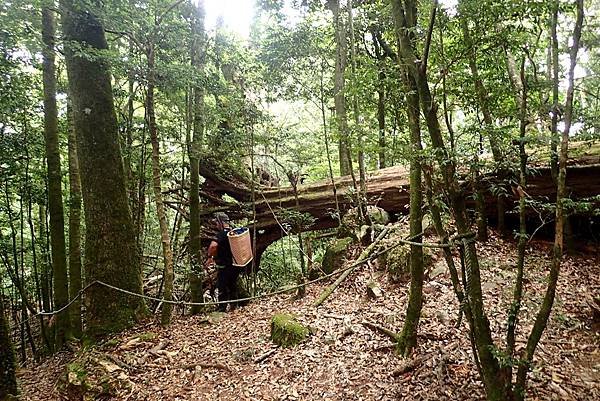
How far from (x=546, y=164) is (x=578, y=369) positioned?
11.0 feet

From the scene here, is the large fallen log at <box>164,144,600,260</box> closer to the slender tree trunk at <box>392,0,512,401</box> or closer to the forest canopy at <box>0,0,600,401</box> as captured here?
the forest canopy at <box>0,0,600,401</box>

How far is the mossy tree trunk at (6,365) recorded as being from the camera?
15.2ft

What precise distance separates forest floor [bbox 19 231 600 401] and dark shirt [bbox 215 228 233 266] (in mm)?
1460

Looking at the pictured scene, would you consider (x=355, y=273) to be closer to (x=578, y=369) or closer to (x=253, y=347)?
(x=253, y=347)

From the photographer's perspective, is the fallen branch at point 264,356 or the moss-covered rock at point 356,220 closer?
the fallen branch at point 264,356

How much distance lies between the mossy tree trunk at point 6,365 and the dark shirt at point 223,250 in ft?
12.7

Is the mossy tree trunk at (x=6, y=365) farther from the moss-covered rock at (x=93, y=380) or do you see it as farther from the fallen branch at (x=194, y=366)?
the fallen branch at (x=194, y=366)

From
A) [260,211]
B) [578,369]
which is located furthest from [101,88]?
[578,369]

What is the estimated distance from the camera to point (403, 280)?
6191 mm

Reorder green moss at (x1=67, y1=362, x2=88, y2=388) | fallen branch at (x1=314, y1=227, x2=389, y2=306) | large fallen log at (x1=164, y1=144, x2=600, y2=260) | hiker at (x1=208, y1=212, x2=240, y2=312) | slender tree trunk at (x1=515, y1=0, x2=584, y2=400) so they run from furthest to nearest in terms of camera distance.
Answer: large fallen log at (x1=164, y1=144, x2=600, y2=260) → hiker at (x1=208, y1=212, x2=240, y2=312) → fallen branch at (x1=314, y1=227, x2=389, y2=306) → green moss at (x1=67, y1=362, x2=88, y2=388) → slender tree trunk at (x1=515, y1=0, x2=584, y2=400)

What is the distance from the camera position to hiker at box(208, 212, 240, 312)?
809 cm

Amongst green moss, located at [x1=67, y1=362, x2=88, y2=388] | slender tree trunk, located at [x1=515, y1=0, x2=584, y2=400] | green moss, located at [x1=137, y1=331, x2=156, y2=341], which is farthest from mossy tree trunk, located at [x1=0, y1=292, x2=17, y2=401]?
slender tree trunk, located at [x1=515, y1=0, x2=584, y2=400]

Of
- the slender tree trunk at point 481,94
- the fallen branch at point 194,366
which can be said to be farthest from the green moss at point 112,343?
the slender tree trunk at point 481,94

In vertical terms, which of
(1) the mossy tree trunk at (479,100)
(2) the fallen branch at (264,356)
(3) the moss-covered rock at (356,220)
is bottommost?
(2) the fallen branch at (264,356)
